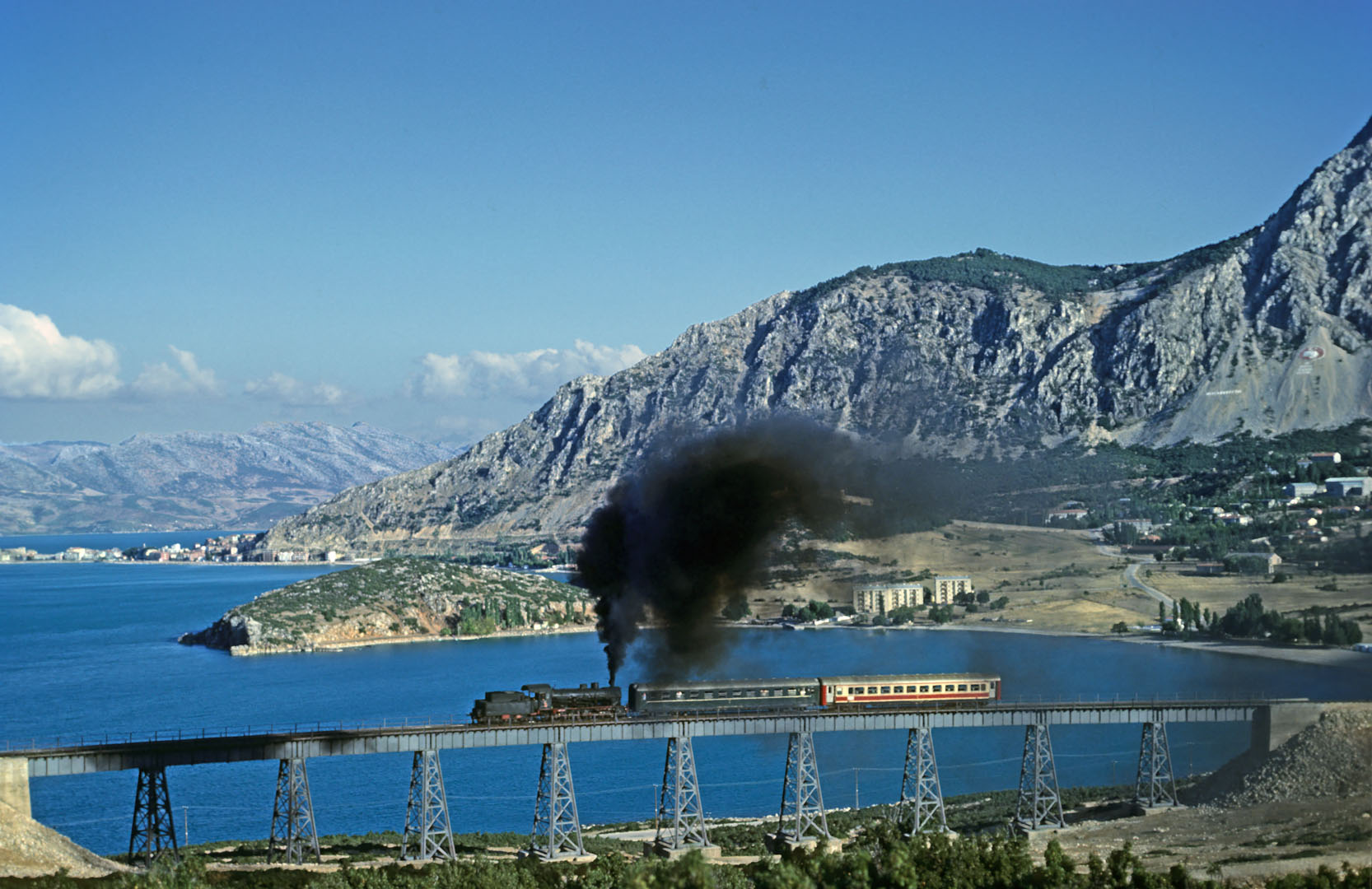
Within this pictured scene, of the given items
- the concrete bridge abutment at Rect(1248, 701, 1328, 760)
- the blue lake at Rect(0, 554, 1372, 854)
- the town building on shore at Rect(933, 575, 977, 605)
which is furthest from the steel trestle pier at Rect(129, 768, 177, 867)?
the town building on shore at Rect(933, 575, 977, 605)

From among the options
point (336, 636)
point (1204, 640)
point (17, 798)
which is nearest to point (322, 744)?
point (17, 798)

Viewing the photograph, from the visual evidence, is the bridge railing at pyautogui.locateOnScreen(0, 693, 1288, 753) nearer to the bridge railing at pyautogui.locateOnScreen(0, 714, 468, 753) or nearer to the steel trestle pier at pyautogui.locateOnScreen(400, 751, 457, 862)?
the bridge railing at pyautogui.locateOnScreen(0, 714, 468, 753)

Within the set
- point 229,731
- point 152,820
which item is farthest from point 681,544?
point 229,731

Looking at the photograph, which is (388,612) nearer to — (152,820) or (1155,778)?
(152,820)

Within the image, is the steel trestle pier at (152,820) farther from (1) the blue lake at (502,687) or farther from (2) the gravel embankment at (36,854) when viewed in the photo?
(1) the blue lake at (502,687)

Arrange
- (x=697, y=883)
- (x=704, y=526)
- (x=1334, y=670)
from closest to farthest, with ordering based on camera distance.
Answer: (x=697, y=883) < (x=704, y=526) < (x=1334, y=670)

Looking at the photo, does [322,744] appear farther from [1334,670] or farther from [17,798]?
[1334,670]
